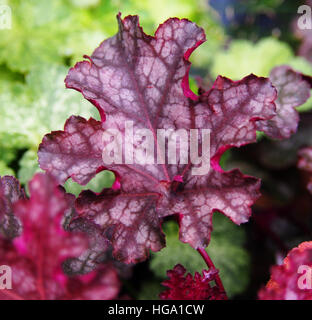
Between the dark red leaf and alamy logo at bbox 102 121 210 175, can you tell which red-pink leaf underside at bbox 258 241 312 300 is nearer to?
the dark red leaf

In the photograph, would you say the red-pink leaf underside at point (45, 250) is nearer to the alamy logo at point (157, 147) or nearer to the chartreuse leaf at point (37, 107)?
the alamy logo at point (157, 147)

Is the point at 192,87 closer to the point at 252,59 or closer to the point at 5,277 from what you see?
the point at 252,59

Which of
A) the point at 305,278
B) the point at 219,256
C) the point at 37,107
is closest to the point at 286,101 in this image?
the point at 305,278

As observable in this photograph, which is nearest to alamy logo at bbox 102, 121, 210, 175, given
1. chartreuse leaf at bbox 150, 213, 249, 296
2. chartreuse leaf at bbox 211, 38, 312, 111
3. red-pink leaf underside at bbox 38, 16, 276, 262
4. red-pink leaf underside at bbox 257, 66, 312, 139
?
red-pink leaf underside at bbox 38, 16, 276, 262

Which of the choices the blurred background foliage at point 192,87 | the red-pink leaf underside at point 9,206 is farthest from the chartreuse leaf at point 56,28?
the red-pink leaf underside at point 9,206

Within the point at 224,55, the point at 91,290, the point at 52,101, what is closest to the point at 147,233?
the point at 91,290

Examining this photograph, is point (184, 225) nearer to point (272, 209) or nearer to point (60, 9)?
point (272, 209)
